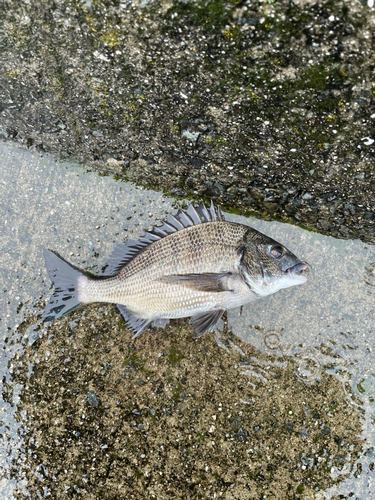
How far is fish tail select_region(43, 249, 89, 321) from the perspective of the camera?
285 centimetres

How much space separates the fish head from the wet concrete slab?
390 mm

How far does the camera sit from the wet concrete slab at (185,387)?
113 inches

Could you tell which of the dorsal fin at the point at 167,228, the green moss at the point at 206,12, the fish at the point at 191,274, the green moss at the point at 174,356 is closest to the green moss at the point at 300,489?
the green moss at the point at 174,356

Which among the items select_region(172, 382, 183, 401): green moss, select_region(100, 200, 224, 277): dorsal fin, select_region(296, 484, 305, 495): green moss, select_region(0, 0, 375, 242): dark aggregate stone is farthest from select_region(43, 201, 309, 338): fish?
select_region(296, 484, 305, 495): green moss

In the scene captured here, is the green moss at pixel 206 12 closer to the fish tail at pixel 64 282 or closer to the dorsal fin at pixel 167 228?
the dorsal fin at pixel 167 228

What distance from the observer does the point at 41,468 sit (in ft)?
9.73

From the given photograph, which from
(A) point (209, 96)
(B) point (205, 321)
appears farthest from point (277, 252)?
(A) point (209, 96)

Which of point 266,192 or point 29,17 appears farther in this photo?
point 266,192

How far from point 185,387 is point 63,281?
1394 mm

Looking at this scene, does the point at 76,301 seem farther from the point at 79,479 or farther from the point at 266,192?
the point at 266,192

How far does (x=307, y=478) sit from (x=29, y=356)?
8.62 feet

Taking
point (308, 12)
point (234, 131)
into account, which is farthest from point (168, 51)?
point (308, 12)

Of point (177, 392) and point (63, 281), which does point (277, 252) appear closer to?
point (177, 392)

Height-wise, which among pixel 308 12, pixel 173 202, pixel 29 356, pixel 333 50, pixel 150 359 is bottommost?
pixel 29 356
